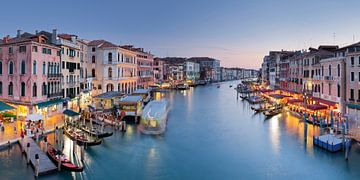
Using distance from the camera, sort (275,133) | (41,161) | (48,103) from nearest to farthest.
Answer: (41,161)
(48,103)
(275,133)

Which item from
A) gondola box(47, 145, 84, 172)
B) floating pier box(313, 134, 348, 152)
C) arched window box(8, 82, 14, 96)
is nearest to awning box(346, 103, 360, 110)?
floating pier box(313, 134, 348, 152)

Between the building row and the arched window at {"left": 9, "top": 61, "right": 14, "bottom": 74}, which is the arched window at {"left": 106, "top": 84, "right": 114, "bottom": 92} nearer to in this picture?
the arched window at {"left": 9, "top": 61, "right": 14, "bottom": 74}

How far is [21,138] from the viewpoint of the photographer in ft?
41.4

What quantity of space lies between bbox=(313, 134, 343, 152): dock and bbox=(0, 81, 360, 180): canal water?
287mm

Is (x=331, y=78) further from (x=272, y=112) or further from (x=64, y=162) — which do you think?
(x=64, y=162)

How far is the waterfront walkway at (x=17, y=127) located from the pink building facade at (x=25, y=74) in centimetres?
72

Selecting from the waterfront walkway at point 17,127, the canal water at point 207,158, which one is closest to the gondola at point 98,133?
the canal water at point 207,158

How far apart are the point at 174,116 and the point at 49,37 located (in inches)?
424

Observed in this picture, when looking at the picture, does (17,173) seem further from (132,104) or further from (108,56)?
(108,56)

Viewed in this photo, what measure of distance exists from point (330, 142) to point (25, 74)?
15.2m

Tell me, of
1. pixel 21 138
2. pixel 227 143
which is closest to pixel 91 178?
pixel 21 138

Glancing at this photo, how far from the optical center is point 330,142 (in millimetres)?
12828

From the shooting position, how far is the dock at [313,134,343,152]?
1259 cm

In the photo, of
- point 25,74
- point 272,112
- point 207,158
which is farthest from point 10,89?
point 272,112
